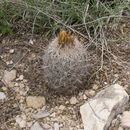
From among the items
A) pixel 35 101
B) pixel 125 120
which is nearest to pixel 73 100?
pixel 35 101

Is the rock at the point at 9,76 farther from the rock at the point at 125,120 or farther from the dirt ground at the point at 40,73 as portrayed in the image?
the rock at the point at 125,120

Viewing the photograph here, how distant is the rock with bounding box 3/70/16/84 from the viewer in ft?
9.05

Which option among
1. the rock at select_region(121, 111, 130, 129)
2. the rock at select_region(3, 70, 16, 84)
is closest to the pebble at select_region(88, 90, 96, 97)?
the rock at select_region(121, 111, 130, 129)

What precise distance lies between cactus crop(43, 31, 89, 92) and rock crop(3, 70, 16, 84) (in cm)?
30

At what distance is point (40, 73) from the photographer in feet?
9.04

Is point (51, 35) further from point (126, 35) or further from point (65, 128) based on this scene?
point (65, 128)

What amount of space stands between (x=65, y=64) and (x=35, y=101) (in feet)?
1.18

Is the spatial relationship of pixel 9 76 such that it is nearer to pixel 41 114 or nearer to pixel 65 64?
pixel 41 114

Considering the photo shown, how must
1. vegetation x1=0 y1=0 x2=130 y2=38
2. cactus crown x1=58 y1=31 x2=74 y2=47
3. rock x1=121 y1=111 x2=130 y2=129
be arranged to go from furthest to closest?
1. vegetation x1=0 y1=0 x2=130 y2=38
2. rock x1=121 y1=111 x2=130 y2=129
3. cactus crown x1=58 y1=31 x2=74 y2=47

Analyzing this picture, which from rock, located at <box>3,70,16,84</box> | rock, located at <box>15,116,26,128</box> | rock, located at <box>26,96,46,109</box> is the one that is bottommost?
rock, located at <box>15,116,26,128</box>

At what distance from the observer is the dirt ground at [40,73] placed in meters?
2.53

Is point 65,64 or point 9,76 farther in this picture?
point 9,76

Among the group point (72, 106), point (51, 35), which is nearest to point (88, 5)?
point (51, 35)

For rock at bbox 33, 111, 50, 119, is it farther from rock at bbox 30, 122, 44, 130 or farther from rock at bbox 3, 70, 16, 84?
rock at bbox 3, 70, 16, 84
